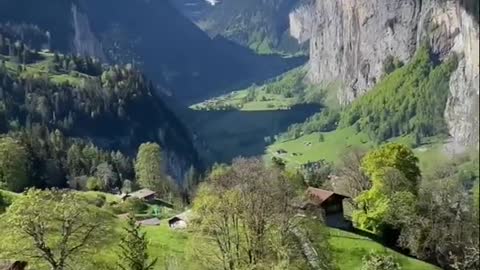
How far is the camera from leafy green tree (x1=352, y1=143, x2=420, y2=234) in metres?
84.2


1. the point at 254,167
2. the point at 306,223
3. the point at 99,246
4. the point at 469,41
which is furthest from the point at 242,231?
the point at 469,41

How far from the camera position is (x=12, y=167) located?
124 m

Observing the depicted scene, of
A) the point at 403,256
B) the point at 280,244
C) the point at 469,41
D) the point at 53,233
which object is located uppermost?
the point at 469,41

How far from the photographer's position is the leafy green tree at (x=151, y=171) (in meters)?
147

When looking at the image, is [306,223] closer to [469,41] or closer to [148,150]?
[469,41]

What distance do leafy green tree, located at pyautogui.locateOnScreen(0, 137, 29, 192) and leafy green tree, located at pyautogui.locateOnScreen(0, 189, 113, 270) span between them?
3168 inches

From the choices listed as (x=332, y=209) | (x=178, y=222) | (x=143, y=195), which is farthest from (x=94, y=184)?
(x=332, y=209)

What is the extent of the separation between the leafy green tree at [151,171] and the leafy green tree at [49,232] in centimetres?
10141

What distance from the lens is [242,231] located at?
49.7 meters

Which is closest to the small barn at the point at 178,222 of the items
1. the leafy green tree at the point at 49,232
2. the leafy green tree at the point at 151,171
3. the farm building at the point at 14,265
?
the leafy green tree at the point at 49,232

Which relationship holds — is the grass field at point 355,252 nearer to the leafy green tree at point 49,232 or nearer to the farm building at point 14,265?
the leafy green tree at point 49,232

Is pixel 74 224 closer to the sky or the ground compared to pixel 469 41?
closer to the ground

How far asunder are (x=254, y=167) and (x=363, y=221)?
942 inches

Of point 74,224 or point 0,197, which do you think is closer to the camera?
point 74,224
